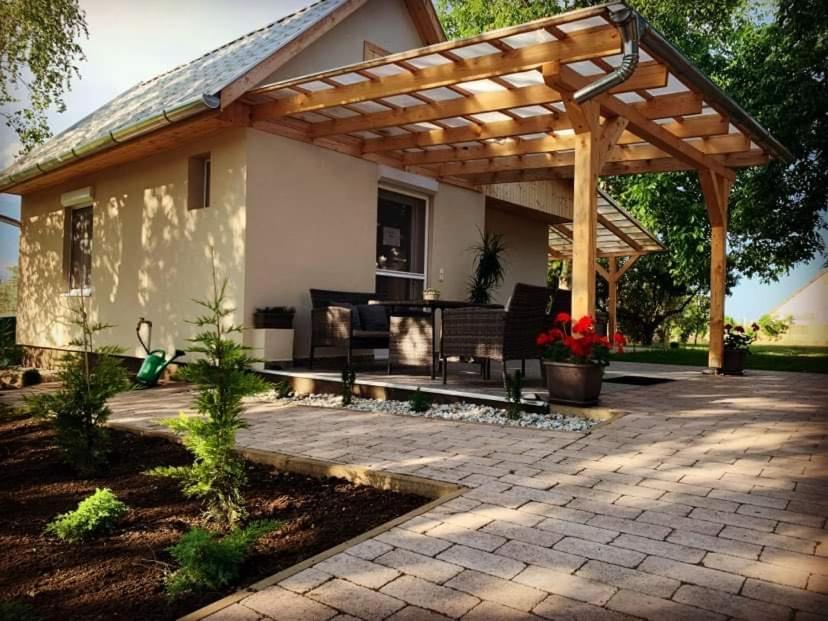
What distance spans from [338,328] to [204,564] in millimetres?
4676

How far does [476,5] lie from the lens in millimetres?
17969

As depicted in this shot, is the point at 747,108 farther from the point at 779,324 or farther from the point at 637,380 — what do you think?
the point at 779,324

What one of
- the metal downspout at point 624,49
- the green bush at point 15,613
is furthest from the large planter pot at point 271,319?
the green bush at point 15,613

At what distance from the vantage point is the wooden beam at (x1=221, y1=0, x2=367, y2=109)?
19.8ft

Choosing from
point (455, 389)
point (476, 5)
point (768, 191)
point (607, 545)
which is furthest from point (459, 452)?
point (476, 5)

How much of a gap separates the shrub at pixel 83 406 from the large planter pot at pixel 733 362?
23.3 ft

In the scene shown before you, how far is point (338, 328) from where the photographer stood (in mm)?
6469

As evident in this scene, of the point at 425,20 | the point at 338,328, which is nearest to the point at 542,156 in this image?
the point at 425,20

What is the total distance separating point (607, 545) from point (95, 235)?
8.77 meters

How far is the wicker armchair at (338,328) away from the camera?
20.9 feet

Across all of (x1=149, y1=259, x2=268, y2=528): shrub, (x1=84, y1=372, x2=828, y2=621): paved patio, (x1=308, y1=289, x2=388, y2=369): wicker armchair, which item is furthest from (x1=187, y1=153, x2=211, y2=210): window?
(x1=149, y1=259, x2=268, y2=528): shrub

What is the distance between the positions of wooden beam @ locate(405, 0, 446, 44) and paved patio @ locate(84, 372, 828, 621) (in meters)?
7.57

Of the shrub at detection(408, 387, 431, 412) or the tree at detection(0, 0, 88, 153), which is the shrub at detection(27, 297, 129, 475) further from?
the tree at detection(0, 0, 88, 153)

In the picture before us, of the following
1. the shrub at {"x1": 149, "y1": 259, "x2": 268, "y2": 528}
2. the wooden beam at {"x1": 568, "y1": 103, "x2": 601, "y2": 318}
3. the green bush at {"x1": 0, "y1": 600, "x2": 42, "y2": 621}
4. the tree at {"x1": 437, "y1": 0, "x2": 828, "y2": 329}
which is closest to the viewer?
the green bush at {"x1": 0, "y1": 600, "x2": 42, "y2": 621}
